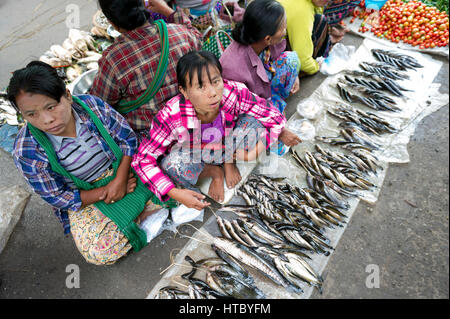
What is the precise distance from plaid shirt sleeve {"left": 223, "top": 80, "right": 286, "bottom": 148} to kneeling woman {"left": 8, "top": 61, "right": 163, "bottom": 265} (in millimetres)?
922

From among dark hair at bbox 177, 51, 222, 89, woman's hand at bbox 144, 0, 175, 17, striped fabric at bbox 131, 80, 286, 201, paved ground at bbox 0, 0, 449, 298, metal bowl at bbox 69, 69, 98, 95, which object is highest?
woman's hand at bbox 144, 0, 175, 17

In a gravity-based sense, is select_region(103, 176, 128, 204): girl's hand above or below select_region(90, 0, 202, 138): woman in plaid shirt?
below

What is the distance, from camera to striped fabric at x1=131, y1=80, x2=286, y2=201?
2.15 metres

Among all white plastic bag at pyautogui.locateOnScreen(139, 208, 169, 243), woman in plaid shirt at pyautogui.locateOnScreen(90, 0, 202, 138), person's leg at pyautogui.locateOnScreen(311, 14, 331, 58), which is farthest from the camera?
person's leg at pyautogui.locateOnScreen(311, 14, 331, 58)

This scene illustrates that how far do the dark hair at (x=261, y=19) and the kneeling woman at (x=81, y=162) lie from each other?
1380 mm

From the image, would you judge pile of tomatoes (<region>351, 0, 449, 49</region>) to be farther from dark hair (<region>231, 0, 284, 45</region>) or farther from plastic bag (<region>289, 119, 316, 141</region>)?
dark hair (<region>231, 0, 284, 45</region>)

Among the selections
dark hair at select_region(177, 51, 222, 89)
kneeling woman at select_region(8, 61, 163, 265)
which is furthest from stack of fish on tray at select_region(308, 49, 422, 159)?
kneeling woman at select_region(8, 61, 163, 265)

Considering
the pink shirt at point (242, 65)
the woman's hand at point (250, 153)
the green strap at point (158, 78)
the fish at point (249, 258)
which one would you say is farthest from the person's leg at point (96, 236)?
the pink shirt at point (242, 65)

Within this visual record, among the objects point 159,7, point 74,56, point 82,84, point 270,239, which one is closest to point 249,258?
point 270,239

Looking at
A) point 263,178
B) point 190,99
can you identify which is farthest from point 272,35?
point 263,178

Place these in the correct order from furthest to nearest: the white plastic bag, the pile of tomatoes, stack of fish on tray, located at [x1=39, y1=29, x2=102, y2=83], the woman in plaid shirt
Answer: the pile of tomatoes
stack of fish on tray, located at [x1=39, y1=29, x2=102, y2=83]
the white plastic bag
the woman in plaid shirt

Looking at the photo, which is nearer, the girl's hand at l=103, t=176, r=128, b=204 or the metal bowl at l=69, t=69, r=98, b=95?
the girl's hand at l=103, t=176, r=128, b=204

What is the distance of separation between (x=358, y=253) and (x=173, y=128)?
1.95 m
